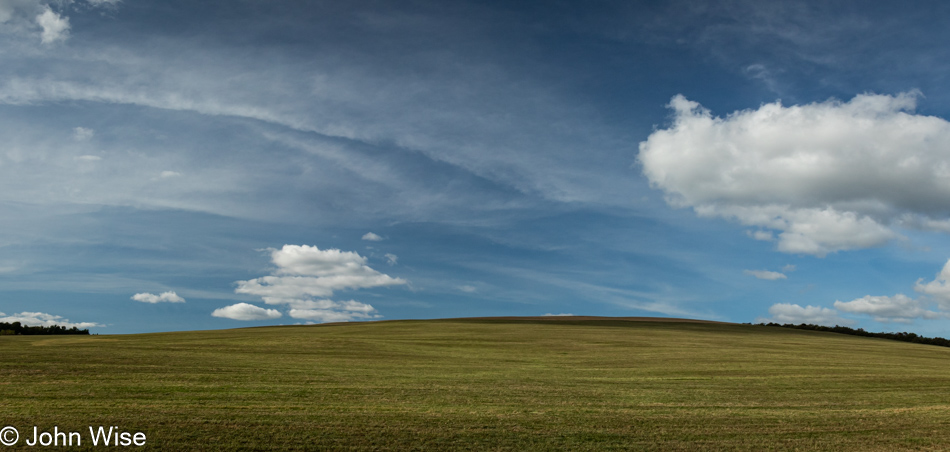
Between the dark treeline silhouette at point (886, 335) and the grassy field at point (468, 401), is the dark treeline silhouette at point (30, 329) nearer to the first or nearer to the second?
the grassy field at point (468, 401)

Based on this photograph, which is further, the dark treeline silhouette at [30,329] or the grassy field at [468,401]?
the dark treeline silhouette at [30,329]

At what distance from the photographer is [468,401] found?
15250 millimetres

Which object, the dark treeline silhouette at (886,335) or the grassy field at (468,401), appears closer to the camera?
the grassy field at (468,401)

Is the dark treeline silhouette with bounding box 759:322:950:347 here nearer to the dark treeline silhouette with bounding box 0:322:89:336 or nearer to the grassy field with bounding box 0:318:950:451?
the grassy field with bounding box 0:318:950:451

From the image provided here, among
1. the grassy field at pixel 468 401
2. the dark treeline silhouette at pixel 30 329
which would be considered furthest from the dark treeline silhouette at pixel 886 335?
the dark treeline silhouette at pixel 30 329

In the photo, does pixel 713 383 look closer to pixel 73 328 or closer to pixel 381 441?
pixel 381 441

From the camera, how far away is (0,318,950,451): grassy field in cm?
1163

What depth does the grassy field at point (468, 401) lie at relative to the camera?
38.2 ft

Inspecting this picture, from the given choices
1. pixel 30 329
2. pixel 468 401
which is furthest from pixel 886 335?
pixel 30 329

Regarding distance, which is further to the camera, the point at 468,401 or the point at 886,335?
the point at 886,335

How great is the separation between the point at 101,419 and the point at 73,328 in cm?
6089

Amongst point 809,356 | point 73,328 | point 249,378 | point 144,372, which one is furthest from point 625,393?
point 73,328

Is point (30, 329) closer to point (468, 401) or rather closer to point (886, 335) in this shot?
point (468, 401)

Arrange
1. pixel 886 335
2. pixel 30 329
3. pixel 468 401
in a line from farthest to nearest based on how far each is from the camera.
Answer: pixel 886 335 < pixel 30 329 < pixel 468 401
